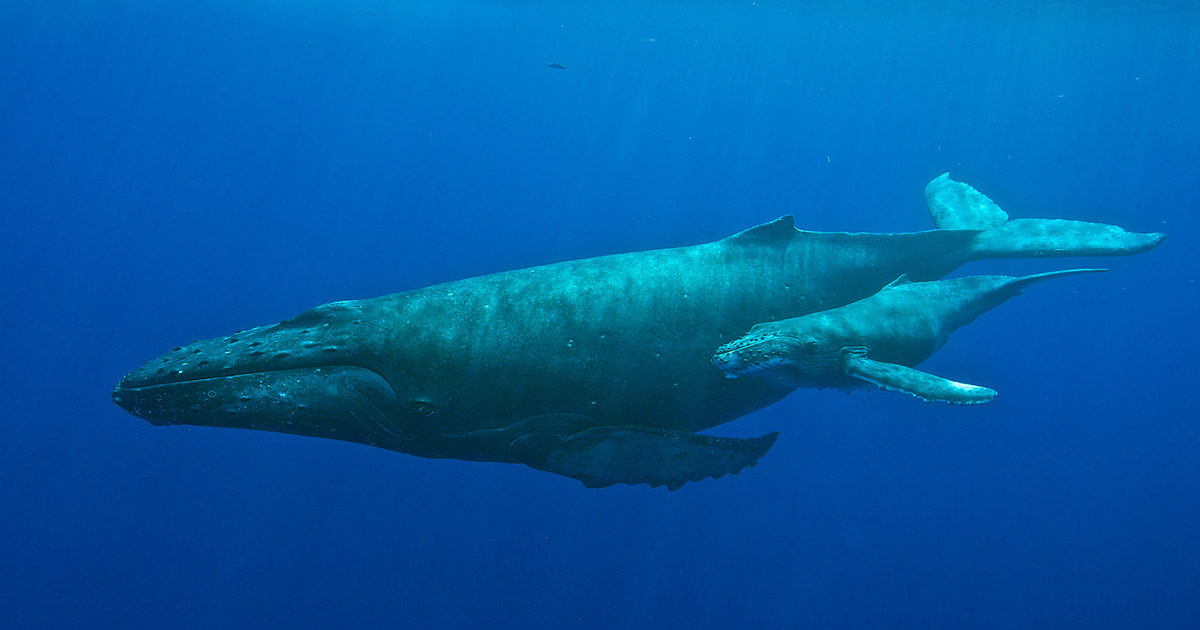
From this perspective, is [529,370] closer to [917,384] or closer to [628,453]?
[628,453]

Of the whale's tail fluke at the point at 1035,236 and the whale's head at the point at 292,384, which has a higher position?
the whale's tail fluke at the point at 1035,236

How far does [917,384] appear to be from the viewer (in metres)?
5.17

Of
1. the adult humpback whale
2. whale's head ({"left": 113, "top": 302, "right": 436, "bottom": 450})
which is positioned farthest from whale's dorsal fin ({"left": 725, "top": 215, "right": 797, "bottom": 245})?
whale's head ({"left": 113, "top": 302, "right": 436, "bottom": 450})

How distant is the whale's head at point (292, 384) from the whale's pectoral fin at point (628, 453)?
3.86 feet

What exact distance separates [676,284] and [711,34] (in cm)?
3479

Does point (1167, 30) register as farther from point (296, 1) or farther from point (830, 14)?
→ point (296, 1)

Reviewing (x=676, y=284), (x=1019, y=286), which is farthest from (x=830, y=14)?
(x=676, y=284)

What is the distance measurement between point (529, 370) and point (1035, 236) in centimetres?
715

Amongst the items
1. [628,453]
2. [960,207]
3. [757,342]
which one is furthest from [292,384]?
[960,207]

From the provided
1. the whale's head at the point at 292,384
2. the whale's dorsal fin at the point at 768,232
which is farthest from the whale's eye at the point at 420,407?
the whale's dorsal fin at the point at 768,232

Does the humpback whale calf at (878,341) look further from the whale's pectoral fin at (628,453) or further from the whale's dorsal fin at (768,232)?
the whale's dorsal fin at (768,232)

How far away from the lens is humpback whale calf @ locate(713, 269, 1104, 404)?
17.4 feet

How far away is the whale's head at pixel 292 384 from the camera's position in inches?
195

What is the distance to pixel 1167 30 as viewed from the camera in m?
32.5
